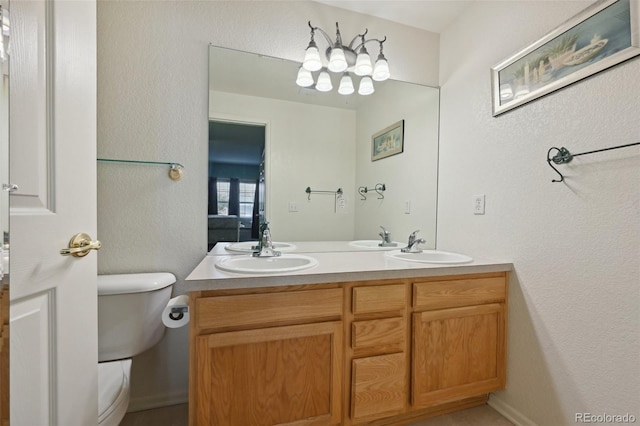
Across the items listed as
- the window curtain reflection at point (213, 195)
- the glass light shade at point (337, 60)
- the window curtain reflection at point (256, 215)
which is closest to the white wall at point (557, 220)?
the glass light shade at point (337, 60)

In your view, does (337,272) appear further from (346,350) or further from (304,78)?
(304,78)

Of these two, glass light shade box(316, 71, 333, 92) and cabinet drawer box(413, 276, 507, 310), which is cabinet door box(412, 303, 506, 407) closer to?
cabinet drawer box(413, 276, 507, 310)

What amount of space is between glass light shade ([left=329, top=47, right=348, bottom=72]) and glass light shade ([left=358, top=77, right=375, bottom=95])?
0.18 meters

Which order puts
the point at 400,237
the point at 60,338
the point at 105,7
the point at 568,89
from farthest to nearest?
1. the point at 400,237
2. the point at 105,7
3. the point at 568,89
4. the point at 60,338

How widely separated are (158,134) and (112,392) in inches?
46.4

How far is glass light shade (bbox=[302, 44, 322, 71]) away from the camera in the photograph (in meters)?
1.60

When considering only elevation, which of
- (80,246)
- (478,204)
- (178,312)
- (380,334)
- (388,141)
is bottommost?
(380,334)

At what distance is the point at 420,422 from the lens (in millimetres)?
1372

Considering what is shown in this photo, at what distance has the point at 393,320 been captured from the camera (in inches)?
48.3

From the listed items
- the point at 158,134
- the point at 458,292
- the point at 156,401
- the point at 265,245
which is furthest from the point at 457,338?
the point at 158,134

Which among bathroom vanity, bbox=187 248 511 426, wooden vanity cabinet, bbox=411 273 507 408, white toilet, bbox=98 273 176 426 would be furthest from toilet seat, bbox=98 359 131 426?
wooden vanity cabinet, bbox=411 273 507 408

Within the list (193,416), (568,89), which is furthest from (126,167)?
(568,89)

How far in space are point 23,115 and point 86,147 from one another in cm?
24

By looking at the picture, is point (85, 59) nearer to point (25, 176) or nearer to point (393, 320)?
point (25, 176)
